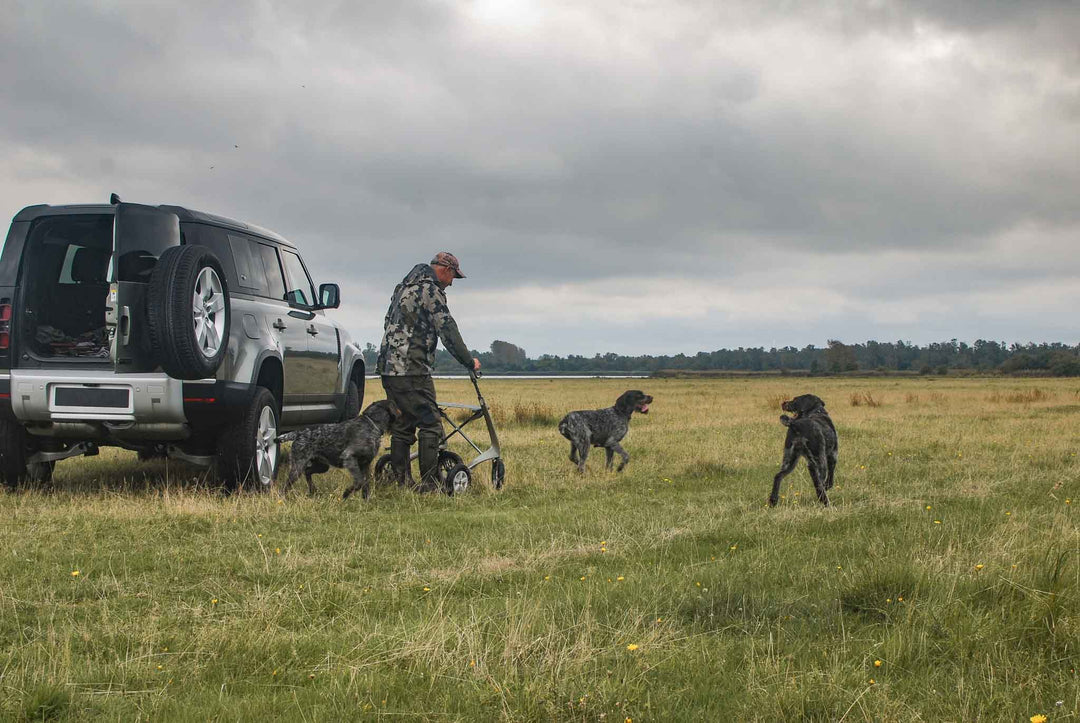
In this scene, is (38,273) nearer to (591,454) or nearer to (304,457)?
(304,457)

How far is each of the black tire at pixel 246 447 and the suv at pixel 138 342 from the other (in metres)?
0.01

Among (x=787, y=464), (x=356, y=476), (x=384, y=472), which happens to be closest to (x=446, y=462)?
(x=384, y=472)

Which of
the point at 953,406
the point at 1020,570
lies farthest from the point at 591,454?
the point at 953,406

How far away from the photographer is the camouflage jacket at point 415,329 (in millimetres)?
8969

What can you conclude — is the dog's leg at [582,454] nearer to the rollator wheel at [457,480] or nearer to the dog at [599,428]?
the dog at [599,428]

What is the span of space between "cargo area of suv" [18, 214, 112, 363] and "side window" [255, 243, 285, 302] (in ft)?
4.89

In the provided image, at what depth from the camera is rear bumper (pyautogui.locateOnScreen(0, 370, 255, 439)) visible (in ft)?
24.8

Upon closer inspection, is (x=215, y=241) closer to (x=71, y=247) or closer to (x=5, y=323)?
(x=71, y=247)

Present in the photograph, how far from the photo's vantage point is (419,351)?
9078 millimetres

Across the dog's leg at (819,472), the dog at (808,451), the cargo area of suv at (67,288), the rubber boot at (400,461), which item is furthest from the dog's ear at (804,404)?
the cargo area of suv at (67,288)

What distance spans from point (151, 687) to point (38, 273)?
19.0 feet

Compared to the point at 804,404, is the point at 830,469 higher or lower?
lower

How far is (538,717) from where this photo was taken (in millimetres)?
3250

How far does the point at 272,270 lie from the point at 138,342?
2468mm
